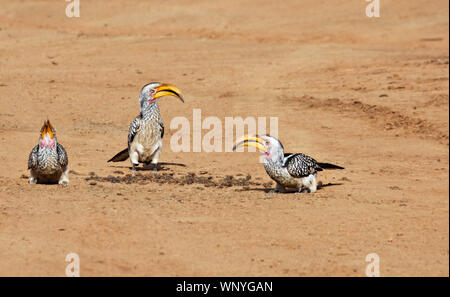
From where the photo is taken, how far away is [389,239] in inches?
353

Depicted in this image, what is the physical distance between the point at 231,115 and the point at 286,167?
643 centimetres

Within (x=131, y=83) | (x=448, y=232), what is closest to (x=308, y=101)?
(x=131, y=83)

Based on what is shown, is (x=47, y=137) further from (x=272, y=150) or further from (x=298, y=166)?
(x=298, y=166)

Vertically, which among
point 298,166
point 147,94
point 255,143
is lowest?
point 298,166

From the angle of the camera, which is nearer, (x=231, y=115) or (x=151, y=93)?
(x=151, y=93)

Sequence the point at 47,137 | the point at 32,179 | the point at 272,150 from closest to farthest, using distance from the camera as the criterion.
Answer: the point at 272,150, the point at 47,137, the point at 32,179

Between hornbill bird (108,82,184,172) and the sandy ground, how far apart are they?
340 mm

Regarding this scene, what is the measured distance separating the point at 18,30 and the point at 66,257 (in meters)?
17.9

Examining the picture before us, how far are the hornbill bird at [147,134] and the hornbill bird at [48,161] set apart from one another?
1667mm

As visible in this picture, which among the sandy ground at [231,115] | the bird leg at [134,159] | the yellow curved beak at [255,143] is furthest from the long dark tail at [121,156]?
the yellow curved beak at [255,143]

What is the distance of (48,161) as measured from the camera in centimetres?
1150

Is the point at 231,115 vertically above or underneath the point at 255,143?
above

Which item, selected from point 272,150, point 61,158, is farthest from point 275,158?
point 61,158

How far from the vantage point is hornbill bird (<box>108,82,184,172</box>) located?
13.3 m
